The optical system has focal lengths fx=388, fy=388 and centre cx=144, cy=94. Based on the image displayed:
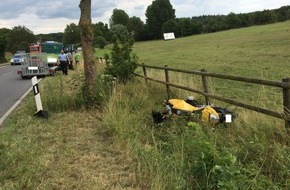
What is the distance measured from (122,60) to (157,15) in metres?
142

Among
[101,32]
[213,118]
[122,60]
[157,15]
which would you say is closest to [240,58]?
[122,60]

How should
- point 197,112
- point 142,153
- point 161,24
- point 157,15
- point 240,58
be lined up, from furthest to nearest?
point 157,15
point 161,24
point 240,58
point 197,112
point 142,153

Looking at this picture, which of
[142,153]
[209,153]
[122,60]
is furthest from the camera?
[122,60]

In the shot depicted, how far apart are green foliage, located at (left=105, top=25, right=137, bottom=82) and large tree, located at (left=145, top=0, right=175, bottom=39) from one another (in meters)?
138

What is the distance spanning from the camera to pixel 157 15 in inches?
6004

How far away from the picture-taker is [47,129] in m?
8.13

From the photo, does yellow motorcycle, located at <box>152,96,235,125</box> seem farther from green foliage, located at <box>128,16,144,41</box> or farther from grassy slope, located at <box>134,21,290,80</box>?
green foliage, located at <box>128,16,144,41</box>

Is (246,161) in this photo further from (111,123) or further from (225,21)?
(225,21)

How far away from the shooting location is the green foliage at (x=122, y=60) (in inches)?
522

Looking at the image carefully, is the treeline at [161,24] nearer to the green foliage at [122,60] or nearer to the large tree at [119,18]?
the large tree at [119,18]

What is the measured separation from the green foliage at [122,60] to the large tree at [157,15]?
138 metres

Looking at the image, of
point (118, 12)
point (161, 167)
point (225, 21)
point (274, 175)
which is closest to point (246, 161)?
point (274, 175)

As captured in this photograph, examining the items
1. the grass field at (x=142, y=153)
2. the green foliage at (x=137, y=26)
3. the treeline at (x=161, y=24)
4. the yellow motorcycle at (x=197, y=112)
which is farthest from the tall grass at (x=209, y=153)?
the green foliage at (x=137, y=26)

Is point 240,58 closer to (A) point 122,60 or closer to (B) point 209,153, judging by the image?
(A) point 122,60
